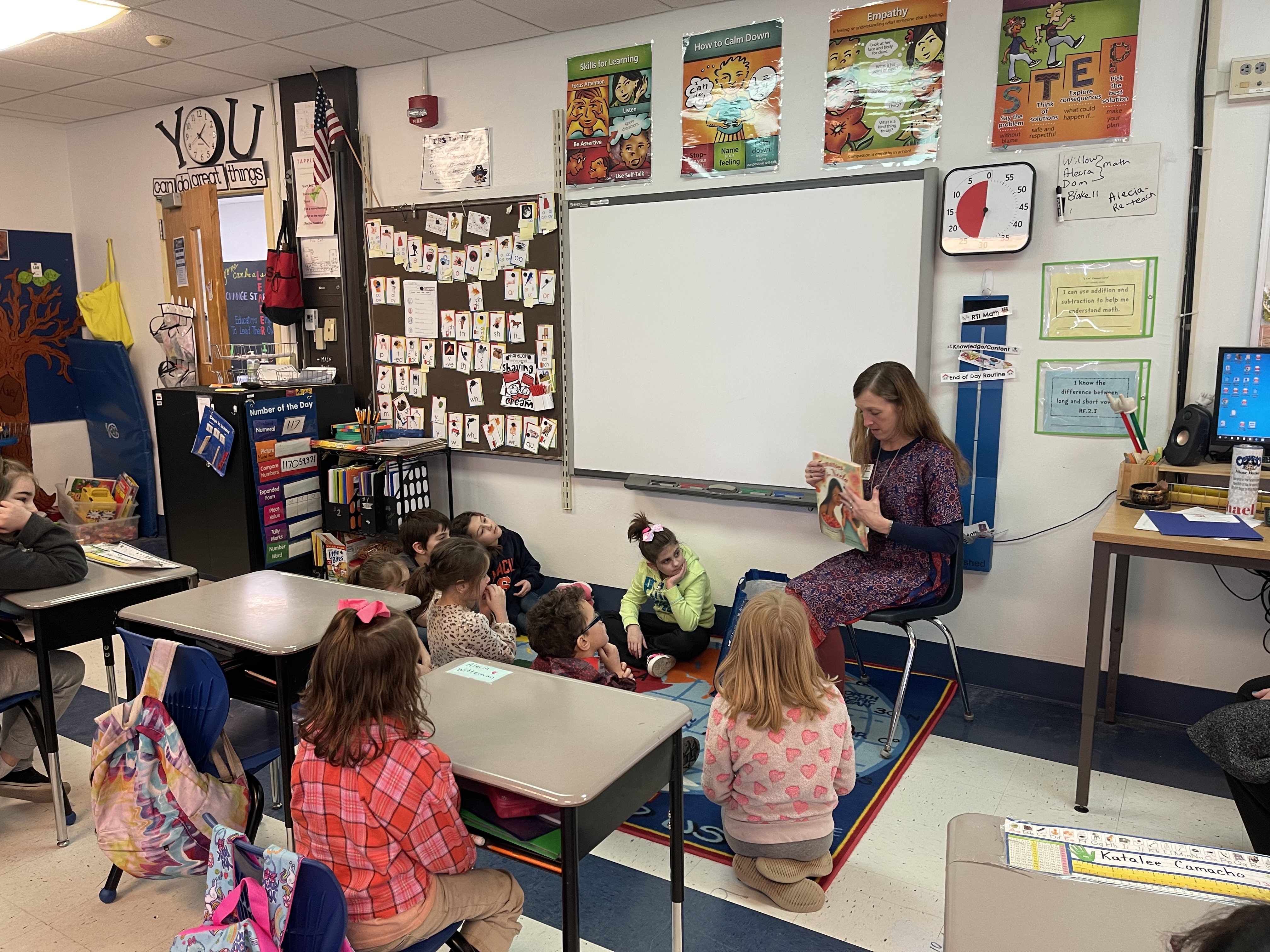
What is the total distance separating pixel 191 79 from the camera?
501 centimetres

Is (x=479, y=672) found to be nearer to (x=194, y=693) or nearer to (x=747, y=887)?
(x=194, y=693)

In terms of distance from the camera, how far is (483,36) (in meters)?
4.19

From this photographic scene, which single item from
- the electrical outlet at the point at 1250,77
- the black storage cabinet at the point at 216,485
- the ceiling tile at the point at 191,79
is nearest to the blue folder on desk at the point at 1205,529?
the electrical outlet at the point at 1250,77

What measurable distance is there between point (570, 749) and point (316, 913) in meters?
0.54

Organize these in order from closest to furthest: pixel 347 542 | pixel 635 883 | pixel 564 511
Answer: pixel 635 883 < pixel 564 511 < pixel 347 542

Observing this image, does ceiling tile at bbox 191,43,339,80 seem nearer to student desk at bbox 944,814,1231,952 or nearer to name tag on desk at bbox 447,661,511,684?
name tag on desk at bbox 447,661,511,684

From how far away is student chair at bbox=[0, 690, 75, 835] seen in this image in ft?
8.23

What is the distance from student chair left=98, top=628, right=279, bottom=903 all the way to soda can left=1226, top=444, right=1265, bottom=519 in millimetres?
2817

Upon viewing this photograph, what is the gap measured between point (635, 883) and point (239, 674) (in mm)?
1192

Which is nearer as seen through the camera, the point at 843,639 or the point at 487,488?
the point at 843,639

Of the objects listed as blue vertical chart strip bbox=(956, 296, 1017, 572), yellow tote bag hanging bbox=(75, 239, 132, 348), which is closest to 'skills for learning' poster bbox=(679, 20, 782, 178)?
blue vertical chart strip bbox=(956, 296, 1017, 572)

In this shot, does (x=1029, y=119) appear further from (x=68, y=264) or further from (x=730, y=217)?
(x=68, y=264)

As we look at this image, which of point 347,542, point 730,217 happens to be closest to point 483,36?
point 730,217

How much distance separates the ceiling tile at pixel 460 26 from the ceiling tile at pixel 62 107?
273cm
